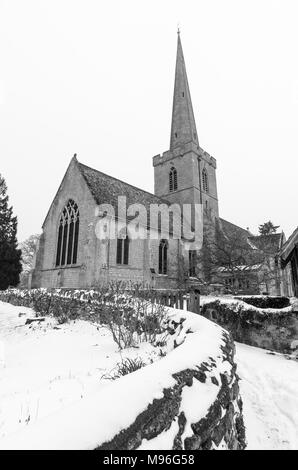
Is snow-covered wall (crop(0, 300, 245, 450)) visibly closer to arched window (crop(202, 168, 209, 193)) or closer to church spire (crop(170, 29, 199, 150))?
arched window (crop(202, 168, 209, 193))

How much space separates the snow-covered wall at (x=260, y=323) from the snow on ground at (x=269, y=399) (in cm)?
47

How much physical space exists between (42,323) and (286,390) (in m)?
7.80

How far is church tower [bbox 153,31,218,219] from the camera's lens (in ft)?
109

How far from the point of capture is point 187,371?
A: 2.51m

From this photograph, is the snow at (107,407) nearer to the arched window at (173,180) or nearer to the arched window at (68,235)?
the arched window at (68,235)

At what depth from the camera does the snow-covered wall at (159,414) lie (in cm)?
140

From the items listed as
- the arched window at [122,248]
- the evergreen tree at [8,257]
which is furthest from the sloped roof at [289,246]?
the evergreen tree at [8,257]

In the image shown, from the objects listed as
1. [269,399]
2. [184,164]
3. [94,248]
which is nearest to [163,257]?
[94,248]

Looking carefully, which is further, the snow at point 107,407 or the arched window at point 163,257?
the arched window at point 163,257

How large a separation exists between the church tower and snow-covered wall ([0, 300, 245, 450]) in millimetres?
30181

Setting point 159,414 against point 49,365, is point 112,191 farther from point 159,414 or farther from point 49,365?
point 159,414

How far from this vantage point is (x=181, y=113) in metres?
36.0

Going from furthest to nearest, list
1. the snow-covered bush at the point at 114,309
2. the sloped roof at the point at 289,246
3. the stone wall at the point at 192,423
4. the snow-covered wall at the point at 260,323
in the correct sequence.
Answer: the sloped roof at the point at 289,246
the snow-covered wall at the point at 260,323
the snow-covered bush at the point at 114,309
the stone wall at the point at 192,423
